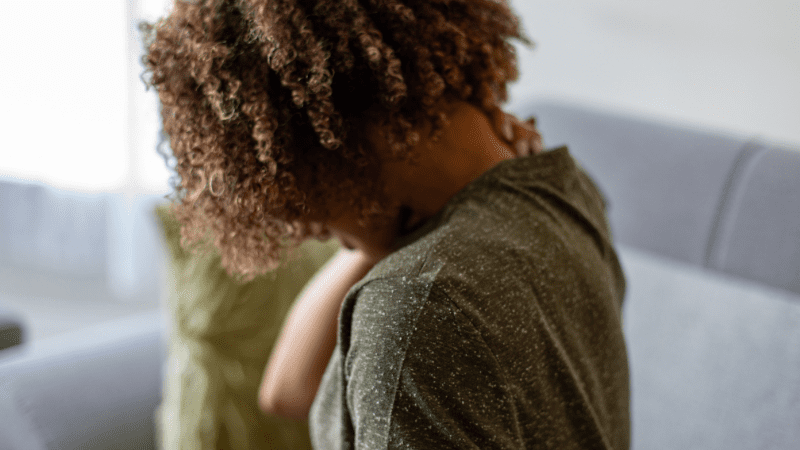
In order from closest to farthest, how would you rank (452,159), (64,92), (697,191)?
(452,159), (697,191), (64,92)

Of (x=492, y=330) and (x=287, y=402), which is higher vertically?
(x=492, y=330)

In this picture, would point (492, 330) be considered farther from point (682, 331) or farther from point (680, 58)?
point (680, 58)

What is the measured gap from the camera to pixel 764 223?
0.97 metres

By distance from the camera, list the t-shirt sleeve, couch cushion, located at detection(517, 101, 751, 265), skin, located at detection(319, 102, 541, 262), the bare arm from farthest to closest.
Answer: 1. couch cushion, located at detection(517, 101, 751, 265)
2. the bare arm
3. skin, located at detection(319, 102, 541, 262)
4. the t-shirt sleeve

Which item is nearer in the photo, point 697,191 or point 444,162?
point 444,162

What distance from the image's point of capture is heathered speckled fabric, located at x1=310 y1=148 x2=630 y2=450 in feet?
1.61

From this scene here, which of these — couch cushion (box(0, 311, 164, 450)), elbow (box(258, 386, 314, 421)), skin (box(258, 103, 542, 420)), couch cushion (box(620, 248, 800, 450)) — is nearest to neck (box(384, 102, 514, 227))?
skin (box(258, 103, 542, 420))

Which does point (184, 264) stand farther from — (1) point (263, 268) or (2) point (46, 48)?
(2) point (46, 48)

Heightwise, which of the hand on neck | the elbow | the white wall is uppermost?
the white wall

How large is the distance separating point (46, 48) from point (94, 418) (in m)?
1.55

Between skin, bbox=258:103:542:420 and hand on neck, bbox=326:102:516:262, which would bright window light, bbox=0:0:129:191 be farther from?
hand on neck, bbox=326:102:516:262

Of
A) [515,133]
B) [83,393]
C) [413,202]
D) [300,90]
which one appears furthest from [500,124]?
[83,393]

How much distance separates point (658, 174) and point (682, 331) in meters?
0.31

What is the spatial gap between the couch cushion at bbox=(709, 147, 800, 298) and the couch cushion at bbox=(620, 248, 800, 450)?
35mm
